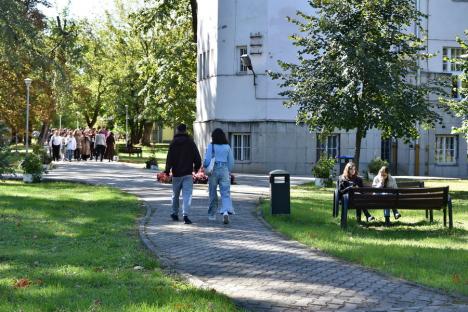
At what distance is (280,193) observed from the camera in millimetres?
15562

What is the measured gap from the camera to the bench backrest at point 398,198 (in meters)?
13.4

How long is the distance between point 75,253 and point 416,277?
14.6 feet

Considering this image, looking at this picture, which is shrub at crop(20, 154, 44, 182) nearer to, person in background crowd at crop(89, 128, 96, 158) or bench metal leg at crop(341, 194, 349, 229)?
bench metal leg at crop(341, 194, 349, 229)

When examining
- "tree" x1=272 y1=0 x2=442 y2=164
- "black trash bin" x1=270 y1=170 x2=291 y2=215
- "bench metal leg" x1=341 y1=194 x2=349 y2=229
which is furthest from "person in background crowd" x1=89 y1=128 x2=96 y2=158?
"bench metal leg" x1=341 y1=194 x2=349 y2=229

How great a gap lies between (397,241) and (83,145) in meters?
34.4

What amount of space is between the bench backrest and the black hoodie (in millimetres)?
3110

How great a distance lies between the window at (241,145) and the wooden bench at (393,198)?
848 inches

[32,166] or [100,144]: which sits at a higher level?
[100,144]

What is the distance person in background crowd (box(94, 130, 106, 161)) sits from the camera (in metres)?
43.6

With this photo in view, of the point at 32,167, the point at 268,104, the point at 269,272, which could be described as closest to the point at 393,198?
the point at 269,272

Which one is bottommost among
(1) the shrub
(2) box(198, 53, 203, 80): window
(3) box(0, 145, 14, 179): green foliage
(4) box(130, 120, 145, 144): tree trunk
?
(1) the shrub

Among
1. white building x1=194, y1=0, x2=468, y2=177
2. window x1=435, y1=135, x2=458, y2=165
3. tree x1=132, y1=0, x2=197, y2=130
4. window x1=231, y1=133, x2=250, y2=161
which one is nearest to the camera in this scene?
white building x1=194, y1=0, x2=468, y2=177

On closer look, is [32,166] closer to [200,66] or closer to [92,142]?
[200,66]

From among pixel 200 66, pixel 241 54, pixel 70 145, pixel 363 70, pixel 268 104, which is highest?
pixel 241 54
